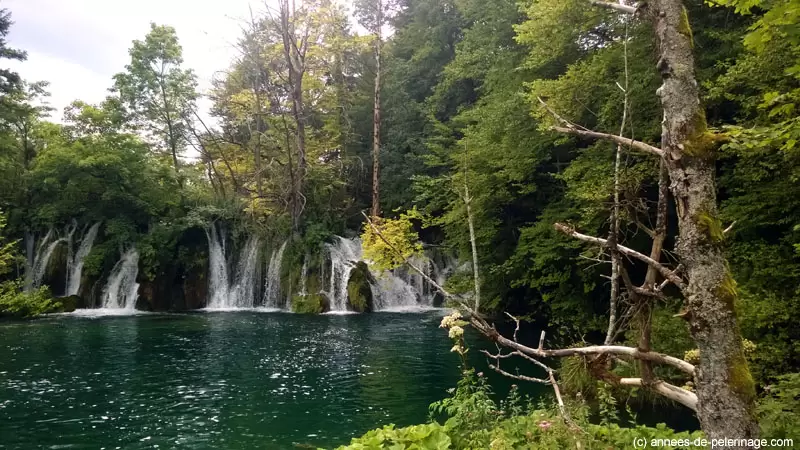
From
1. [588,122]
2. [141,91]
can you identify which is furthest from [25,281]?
[588,122]

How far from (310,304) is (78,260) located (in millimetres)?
12954

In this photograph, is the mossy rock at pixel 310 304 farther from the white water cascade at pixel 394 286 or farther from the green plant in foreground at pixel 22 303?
the green plant in foreground at pixel 22 303

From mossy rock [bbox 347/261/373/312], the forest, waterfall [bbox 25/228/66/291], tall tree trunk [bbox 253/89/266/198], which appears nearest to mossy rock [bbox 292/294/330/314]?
the forest

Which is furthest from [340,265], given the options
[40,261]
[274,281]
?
[40,261]

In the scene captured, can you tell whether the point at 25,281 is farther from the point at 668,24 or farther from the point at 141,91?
the point at 668,24

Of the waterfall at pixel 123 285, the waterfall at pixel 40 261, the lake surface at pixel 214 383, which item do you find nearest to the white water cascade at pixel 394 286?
the lake surface at pixel 214 383

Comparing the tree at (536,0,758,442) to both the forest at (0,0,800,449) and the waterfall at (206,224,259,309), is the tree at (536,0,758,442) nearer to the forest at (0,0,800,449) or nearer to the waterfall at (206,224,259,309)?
the forest at (0,0,800,449)

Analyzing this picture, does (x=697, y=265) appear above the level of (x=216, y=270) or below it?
below

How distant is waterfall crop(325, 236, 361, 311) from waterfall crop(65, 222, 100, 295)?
1249 cm

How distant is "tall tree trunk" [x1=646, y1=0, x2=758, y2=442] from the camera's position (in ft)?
8.41

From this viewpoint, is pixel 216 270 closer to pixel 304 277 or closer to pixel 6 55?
pixel 304 277

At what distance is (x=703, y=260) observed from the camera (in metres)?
2.66

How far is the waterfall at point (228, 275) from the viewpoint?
83.5ft

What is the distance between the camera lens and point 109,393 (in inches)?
394
